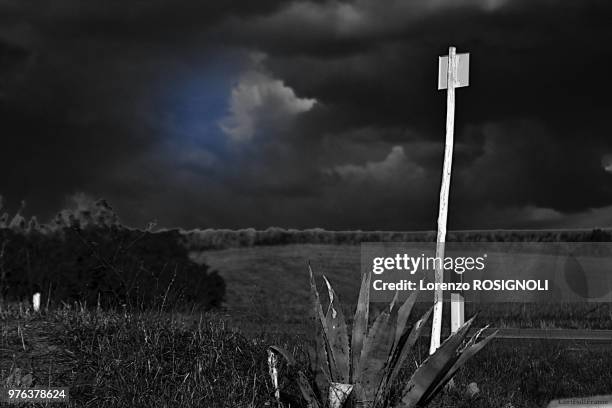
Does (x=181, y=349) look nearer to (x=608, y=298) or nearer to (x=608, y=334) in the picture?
(x=608, y=334)

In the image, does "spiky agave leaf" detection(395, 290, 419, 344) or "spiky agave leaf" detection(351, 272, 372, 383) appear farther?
"spiky agave leaf" detection(351, 272, 372, 383)

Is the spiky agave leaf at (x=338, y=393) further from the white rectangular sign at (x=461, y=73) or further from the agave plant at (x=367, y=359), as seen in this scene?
the white rectangular sign at (x=461, y=73)

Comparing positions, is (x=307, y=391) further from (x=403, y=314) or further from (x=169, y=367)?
(x=169, y=367)

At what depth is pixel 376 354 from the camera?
174 inches

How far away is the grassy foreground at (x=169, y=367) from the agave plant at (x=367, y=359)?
34.5 inches

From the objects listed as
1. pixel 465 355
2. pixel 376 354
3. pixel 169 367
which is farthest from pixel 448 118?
pixel 169 367

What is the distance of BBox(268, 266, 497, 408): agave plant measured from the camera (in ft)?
14.2

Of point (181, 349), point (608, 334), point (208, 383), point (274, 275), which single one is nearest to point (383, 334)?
point (208, 383)

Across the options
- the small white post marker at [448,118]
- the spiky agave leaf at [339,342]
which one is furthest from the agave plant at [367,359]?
the small white post marker at [448,118]

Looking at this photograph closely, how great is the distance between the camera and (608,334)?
39.9 ft

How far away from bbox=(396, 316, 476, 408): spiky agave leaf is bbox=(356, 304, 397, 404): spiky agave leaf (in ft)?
0.69

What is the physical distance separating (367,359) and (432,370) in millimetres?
435

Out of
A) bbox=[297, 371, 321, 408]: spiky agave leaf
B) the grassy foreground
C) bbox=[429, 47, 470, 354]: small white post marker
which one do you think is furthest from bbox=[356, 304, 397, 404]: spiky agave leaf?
bbox=[429, 47, 470, 354]: small white post marker

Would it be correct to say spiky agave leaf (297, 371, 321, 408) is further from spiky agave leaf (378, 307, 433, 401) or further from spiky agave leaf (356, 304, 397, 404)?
spiky agave leaf (378, 307, 433, 401)
